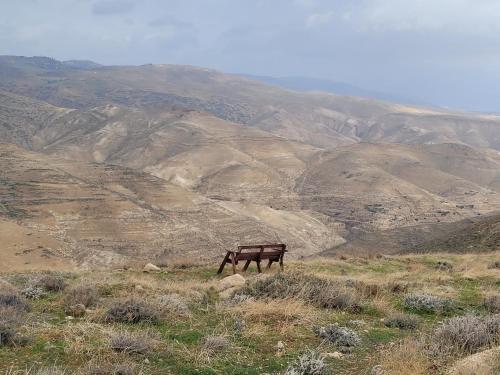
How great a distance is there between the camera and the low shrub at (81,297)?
956 centimetres

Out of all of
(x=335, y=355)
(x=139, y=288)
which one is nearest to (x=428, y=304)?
(x=335, y=355)

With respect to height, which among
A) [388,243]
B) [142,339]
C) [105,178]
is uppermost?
[142,339]

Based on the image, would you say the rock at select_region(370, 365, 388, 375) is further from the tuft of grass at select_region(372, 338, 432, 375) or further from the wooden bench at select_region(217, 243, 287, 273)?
the wooden bench at select_region(217, 243, 287, 273)

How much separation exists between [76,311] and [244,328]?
3.19m

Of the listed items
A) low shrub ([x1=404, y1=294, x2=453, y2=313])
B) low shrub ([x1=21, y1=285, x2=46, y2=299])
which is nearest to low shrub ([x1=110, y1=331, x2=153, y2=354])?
low shrub ([x1=21, y1=285, x2=46, y2=299])

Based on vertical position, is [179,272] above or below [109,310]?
below

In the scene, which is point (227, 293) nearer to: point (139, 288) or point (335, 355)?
point (139, 288)

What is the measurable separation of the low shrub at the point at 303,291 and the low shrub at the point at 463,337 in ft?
8.76

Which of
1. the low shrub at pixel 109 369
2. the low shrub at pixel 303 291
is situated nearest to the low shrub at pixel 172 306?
the low shrub at pixel 303 291

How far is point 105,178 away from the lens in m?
71.1

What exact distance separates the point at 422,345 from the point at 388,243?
5616 cm

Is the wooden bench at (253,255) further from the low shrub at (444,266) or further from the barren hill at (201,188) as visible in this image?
the barren hill at (201,188)

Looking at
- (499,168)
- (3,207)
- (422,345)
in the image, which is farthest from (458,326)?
(499,168)

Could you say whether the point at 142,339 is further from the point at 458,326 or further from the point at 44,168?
the point at 44,168
